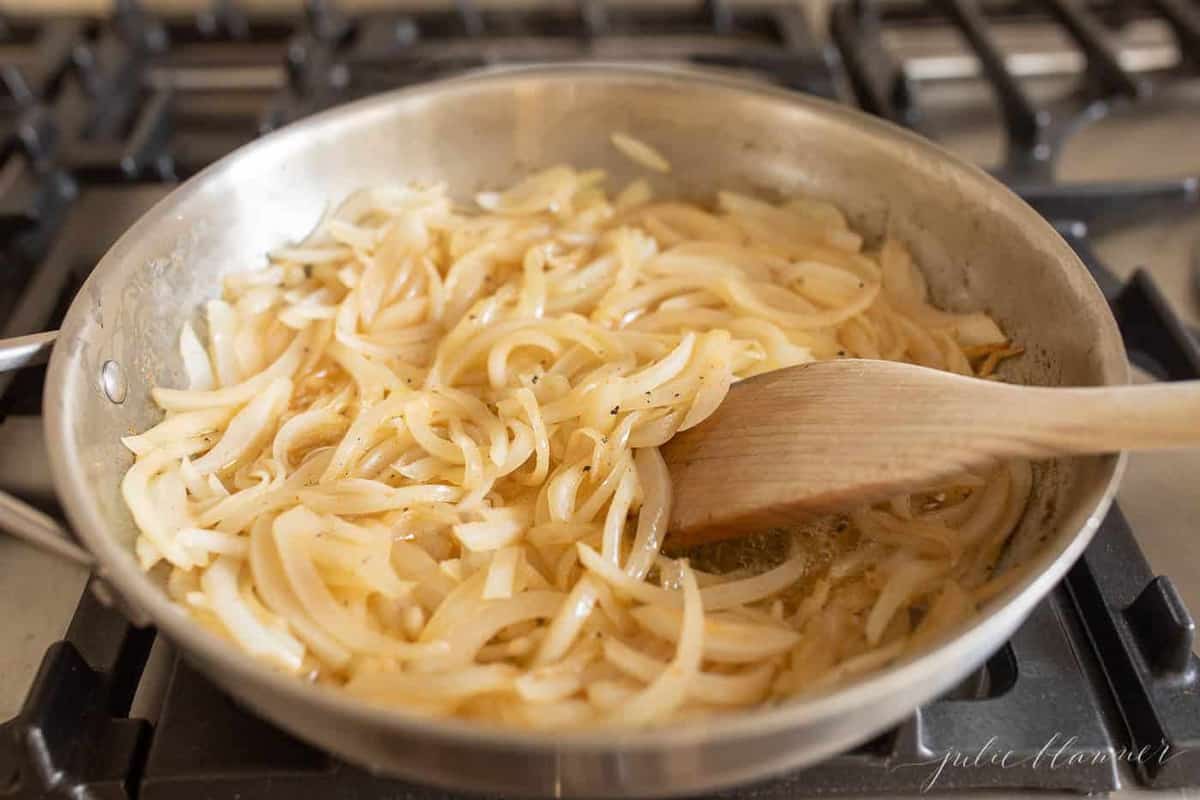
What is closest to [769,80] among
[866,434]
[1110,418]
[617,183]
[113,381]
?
[617,183]

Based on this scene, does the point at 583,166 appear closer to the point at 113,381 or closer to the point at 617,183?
the point at 617,183

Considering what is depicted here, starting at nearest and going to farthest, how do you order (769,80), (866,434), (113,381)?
(866,434) < (113,381) < (769,80)

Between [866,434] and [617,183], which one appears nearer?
[866,434]

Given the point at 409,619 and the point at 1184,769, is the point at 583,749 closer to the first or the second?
the point at 409,619

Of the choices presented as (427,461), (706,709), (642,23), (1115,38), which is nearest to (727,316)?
(427,461)
